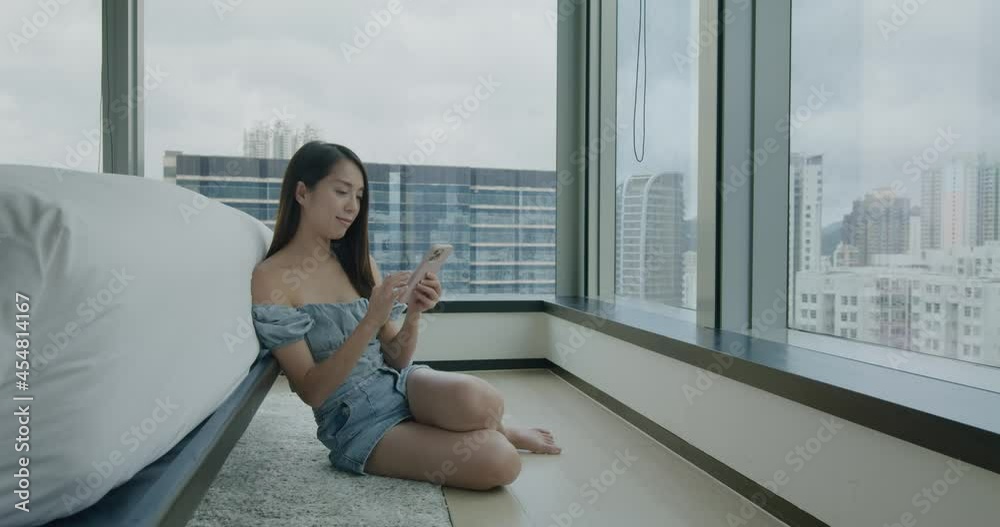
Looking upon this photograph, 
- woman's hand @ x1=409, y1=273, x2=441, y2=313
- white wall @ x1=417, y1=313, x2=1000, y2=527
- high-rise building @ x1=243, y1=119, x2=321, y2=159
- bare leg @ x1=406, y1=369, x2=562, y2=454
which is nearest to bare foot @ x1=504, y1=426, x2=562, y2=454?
bare leg @ x1=406, y1=369, x2=562, y2=454

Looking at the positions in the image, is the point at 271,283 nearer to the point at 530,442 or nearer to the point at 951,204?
the point at 530,442

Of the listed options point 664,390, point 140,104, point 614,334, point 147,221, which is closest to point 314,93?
point 140,104

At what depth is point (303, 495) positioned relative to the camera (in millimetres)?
1677

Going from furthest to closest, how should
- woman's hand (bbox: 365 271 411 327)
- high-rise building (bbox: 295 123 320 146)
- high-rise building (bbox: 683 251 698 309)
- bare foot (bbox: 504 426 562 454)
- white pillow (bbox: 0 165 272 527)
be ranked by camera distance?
high-rise building (bbox: 295 123 320 146) → high-rise building (bbox: 683 251 698 309) → bare foot (bbox: 504 426 562 454) → woman's hand (bbox: 365 271 411 327) → white pillow (bbox: 0 165 272 527)

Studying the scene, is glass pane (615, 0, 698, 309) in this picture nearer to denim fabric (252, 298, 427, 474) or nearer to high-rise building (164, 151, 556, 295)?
high-rise building (164, 151, 556, 295)

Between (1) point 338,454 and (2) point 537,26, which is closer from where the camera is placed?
(1) point 338,454

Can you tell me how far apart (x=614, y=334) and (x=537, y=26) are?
1.98 m

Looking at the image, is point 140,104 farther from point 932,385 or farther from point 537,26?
point 932,385

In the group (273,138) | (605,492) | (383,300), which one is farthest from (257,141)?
(605,492)

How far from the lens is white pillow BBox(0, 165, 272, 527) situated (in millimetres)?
637

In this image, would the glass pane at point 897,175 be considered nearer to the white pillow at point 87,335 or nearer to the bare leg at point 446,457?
the bare leg at point 446,457

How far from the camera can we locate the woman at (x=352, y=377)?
1690mm

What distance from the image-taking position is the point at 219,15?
3416mm

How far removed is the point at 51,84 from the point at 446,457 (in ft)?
9.16
